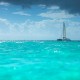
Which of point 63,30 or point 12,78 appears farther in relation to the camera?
point 63,30

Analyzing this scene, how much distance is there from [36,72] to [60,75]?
181 centimetres

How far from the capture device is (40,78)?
48.4ft

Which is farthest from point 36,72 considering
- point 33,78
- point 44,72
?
point 33,78

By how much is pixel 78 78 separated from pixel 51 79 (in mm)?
1731

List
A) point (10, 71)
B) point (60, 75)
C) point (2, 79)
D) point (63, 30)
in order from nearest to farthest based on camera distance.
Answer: point (2, 79)
point (60, 75)
point (10, 71)
point (63, 30)

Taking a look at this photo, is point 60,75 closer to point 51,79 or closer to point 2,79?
point 51,79

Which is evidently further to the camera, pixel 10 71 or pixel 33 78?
pixel 10 71

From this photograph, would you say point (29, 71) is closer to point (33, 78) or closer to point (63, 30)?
point (33, 78)

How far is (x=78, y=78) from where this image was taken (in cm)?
1480

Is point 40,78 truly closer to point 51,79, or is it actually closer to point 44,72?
point 51,79

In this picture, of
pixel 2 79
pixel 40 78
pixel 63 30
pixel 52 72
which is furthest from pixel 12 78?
pixel 63 30

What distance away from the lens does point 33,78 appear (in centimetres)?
1486

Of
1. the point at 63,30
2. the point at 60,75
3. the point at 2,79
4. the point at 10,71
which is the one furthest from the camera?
the point at 63,30

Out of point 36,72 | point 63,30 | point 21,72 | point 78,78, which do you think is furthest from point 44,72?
point 63,30
